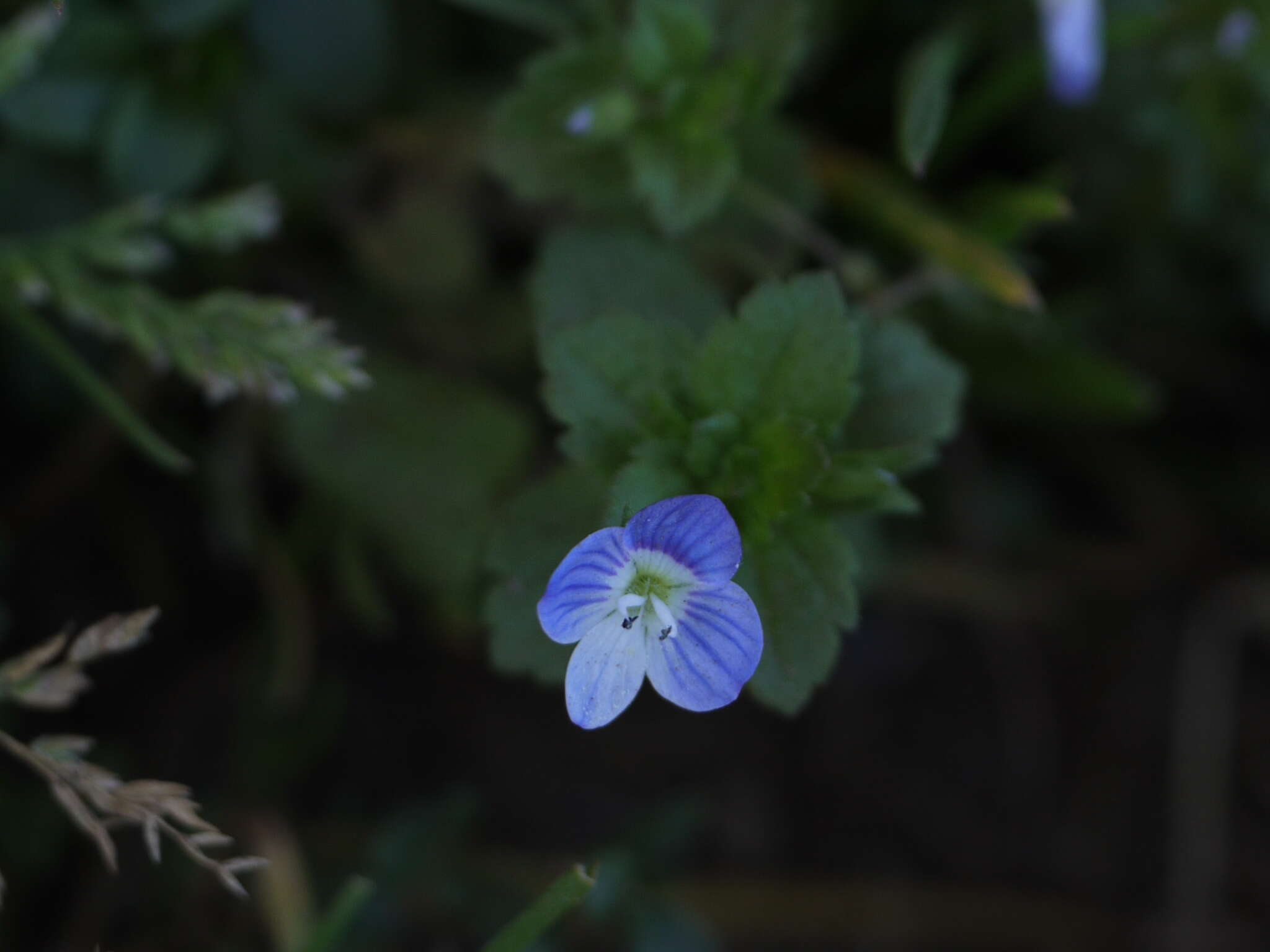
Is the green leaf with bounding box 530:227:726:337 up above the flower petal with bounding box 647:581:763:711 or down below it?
above

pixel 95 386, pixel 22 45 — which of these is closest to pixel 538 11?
pixel 22 45

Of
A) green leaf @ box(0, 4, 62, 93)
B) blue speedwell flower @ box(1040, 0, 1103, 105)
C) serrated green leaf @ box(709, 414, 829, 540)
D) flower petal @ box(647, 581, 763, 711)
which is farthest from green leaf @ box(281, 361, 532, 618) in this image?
blue speedwell flower @ box(1040, 0, 1103, 105)

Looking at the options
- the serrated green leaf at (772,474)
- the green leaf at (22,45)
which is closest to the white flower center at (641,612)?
the serrated green leaf at (772,474)

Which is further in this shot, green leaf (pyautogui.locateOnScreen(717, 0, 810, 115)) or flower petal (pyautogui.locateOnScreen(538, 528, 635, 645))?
green leaf (pyautogui.locateOnScreen(717, 0, 810, 115))

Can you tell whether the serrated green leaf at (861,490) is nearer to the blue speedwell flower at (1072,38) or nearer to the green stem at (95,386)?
the green stem at (95,386)

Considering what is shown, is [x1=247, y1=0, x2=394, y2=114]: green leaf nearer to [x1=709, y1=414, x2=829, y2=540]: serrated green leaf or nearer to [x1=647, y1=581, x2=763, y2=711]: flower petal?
[x1=709, y1=414, x2=829, y2=540]: serrated green leaf

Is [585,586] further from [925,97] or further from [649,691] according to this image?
[649,691]

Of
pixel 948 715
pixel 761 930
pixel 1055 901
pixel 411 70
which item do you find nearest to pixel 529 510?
pixel 411 70

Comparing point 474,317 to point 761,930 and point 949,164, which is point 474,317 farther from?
point 761,930
